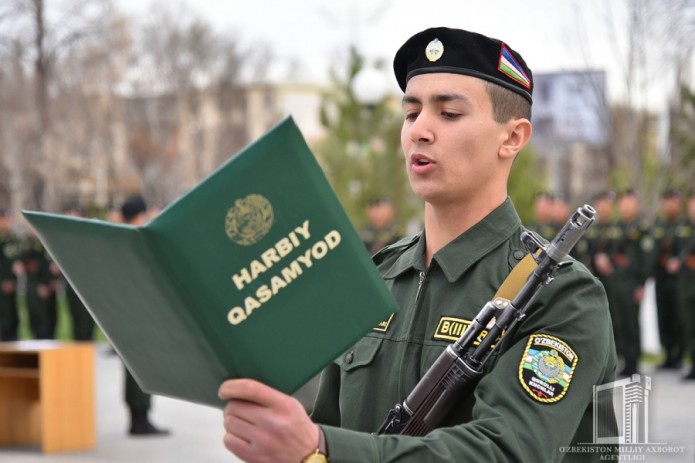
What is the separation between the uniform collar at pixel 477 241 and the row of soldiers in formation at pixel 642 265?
1060 cm

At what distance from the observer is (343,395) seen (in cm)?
246

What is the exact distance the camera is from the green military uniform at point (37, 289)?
18453mm

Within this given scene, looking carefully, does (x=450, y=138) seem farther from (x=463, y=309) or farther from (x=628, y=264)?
(x=628, y=264)

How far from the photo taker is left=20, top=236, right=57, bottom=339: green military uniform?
60.5ft

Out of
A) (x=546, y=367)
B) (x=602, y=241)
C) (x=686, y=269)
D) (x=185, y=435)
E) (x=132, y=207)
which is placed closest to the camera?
(x=546, y=367)

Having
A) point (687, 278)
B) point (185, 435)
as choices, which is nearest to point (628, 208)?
point (687, 278)

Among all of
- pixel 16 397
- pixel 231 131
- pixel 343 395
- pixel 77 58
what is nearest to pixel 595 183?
pixel 231 131

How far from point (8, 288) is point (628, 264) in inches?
418

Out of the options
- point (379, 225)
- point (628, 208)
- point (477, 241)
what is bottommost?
point (379, 225)

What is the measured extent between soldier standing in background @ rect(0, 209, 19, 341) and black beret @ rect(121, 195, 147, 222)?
352 inches

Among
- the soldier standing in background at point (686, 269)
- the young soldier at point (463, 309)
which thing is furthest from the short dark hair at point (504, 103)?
the soldier standing in background at point (686, 269)

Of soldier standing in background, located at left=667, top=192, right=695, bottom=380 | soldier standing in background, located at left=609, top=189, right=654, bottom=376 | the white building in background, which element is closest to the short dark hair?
soldier standing in background, located at left=667, top=192, right=695, bottom=380

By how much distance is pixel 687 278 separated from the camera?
1273cm

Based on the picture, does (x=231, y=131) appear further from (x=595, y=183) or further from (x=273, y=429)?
(x=273, y=429)
